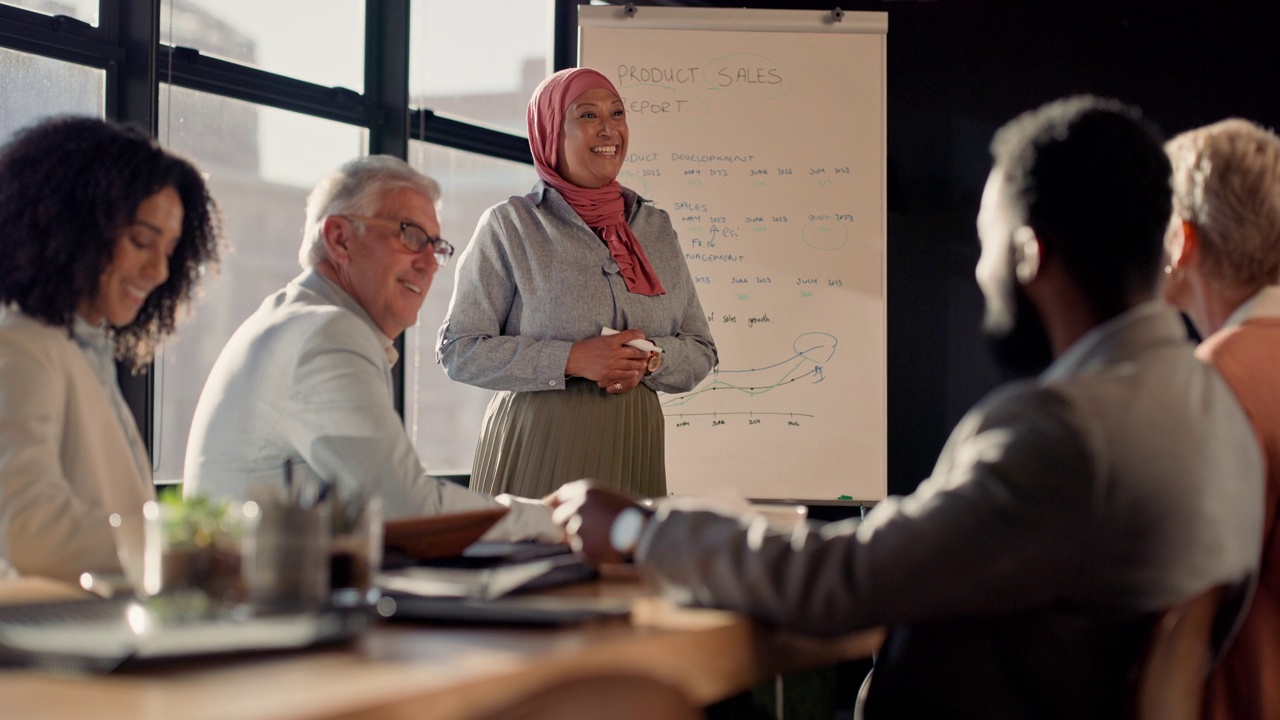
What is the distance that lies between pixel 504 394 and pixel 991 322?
185 centimetres

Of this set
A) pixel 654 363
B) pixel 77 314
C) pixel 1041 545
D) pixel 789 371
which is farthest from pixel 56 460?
pixel 789 371

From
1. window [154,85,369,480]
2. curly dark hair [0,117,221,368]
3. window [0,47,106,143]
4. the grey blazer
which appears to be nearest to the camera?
the grey blazer

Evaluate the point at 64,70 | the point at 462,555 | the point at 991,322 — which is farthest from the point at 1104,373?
the point at 64,70

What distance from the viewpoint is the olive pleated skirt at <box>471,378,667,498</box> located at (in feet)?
9.92

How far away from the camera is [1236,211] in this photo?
82.2 inches

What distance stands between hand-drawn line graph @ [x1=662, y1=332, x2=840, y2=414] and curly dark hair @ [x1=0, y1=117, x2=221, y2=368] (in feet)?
8.45

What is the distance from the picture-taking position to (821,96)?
14.5 feet

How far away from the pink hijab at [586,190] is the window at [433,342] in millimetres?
1001

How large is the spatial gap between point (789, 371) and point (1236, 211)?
90.6 inches

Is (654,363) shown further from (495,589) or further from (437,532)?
(495,589)

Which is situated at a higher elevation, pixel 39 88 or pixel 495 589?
pixel 39 88

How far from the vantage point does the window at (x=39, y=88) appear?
3.18 meters

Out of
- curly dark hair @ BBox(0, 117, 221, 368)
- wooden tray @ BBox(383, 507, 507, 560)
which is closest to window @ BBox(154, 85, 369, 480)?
curly dark hair @ BBox(0, 117, 221, 368)

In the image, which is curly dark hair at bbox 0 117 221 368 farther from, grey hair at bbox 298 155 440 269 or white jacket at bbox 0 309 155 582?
grey hair at bbox 298 155 440 269
